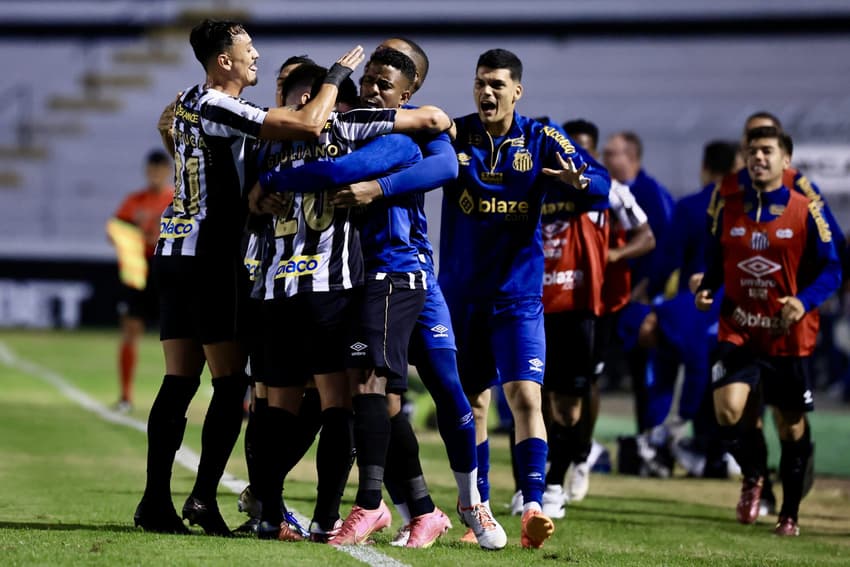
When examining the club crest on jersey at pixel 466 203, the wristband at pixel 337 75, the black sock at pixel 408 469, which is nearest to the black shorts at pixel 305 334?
the black sock at pixel 408 469

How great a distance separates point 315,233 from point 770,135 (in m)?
3.40

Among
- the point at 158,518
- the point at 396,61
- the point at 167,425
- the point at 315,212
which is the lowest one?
the point at 158,518

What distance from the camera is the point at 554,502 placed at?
8.34 m

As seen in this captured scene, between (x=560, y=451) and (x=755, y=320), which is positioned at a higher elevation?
(x=755, y=320)

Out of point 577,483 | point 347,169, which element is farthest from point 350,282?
point 577,483

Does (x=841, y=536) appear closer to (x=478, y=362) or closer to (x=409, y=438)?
(x=478, y=362)

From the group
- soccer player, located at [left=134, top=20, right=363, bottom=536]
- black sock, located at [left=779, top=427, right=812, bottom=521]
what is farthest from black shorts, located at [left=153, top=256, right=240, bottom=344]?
black sock, located at [left=779, top=427, right=812, bottom=521]

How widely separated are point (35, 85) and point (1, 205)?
3933 mm

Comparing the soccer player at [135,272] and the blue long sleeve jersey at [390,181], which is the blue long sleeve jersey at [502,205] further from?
the soccer player at [135,272]

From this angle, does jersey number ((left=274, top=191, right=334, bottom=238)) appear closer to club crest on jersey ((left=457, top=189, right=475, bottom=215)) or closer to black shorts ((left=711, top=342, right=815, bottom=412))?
club crest on jersey ((left=457, top=189, right=475, bottom=215))

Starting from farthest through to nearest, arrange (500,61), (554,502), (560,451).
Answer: (560,451) < (554,502) < (500,61)

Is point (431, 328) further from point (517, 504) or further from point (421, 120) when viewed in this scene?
point (517, 504)

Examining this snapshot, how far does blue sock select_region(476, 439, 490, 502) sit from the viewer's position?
23.1 ft

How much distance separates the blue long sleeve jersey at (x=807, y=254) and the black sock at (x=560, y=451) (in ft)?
4.03
